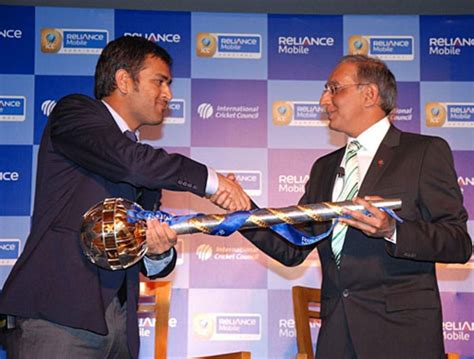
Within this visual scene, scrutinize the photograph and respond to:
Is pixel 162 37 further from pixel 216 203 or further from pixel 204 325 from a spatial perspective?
pixel 216 203

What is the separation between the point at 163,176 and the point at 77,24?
3372 mm

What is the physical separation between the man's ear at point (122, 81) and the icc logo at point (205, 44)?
270 cm

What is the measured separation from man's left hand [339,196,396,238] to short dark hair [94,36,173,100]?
3.53 feet

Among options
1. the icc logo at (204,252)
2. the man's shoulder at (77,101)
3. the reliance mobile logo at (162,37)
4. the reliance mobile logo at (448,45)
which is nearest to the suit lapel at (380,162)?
the man's shoulder at (77,101)

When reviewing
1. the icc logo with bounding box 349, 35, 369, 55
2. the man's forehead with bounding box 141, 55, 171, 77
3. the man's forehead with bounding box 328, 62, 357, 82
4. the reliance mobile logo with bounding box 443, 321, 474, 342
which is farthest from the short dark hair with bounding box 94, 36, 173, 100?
the reliance mobile logo with bounding box 443, 321, 474, 342

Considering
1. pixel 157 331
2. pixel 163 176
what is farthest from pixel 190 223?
pixel 157 331

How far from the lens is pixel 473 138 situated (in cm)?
585

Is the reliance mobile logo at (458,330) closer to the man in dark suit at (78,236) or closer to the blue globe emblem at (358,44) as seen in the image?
the blue globe emblem at (358,44)

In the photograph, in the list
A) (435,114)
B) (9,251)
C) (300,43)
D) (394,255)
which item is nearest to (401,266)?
(394,255)

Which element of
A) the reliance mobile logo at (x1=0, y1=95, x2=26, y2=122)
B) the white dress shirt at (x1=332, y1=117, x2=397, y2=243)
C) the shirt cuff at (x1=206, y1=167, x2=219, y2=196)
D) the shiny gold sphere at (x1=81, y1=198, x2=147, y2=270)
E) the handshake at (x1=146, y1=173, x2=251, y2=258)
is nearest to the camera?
the shiny gold sphere at (x1=81, y1=198, x2=147, y2=270)

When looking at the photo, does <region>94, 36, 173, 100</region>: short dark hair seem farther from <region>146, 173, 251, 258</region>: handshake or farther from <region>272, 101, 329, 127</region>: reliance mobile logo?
<region>272, 101, 329, 127</region>: reliance mobile logo

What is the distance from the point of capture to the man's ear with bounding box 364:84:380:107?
3633 millimetres

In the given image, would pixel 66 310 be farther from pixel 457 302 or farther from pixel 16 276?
pixel 457 302

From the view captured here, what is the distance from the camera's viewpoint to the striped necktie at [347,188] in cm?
332
